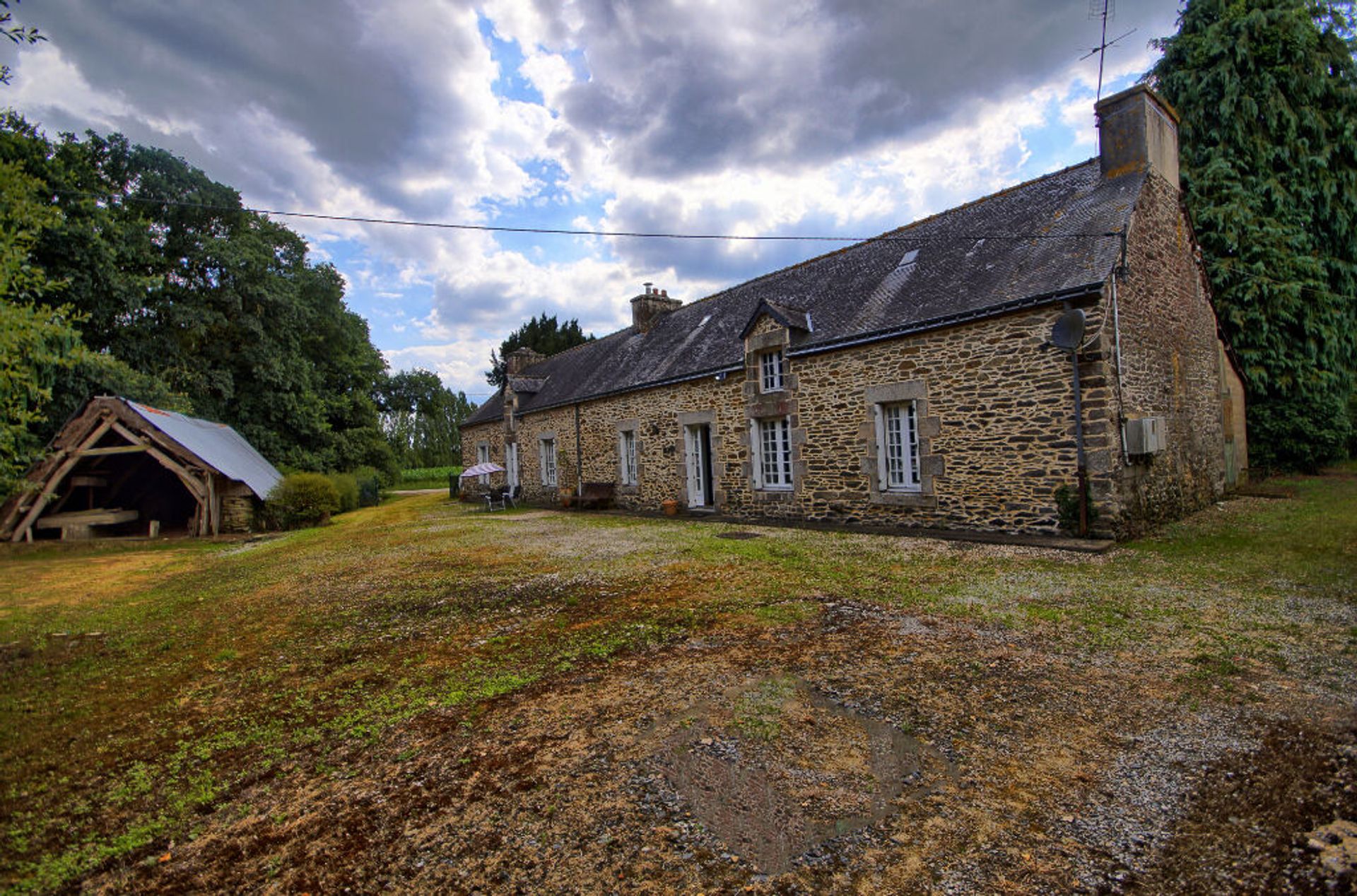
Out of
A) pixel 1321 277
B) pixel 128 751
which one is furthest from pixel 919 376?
pixel 1321 277

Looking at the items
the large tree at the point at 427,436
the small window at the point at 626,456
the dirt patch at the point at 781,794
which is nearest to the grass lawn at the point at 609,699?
the dirt patch at the point at 781,794

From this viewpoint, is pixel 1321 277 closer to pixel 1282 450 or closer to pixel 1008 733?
pixel 1282 450

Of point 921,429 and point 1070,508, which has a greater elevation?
point 921,429

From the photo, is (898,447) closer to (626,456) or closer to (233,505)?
(626,456)

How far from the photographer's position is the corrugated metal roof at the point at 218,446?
13125 millimetres

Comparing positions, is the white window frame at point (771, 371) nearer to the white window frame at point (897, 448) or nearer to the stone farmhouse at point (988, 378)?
the stone farmhouse at point (988, 378)

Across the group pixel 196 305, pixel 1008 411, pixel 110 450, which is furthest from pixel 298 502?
pixel 1008 411

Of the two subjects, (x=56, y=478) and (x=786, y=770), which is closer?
(x=786, y=770)

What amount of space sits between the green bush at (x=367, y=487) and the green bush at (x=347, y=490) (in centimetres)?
78

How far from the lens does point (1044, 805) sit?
2.56 meters

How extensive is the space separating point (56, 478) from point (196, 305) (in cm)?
762

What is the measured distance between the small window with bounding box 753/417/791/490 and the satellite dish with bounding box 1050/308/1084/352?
480 centimetres

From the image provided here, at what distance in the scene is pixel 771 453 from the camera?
40.4ft

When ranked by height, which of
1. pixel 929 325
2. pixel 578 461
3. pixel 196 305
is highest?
pixel 196 305
